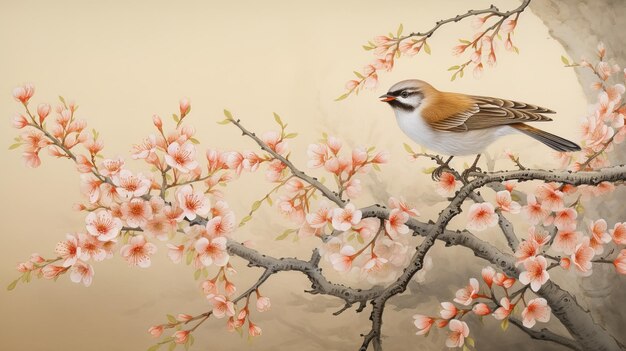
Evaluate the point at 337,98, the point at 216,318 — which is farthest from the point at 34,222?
the point at 337,98

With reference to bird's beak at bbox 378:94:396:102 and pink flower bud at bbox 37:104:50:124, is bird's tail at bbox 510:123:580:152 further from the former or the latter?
pink flower bud at bbox 37:104:50:124

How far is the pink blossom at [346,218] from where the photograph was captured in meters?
1.40

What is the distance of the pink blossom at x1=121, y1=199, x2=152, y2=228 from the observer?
1.36 metres

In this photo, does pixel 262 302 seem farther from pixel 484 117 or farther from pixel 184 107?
pixel 484 117

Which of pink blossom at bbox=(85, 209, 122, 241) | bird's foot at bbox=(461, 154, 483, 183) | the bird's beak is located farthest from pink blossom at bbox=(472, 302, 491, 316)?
pink blossom at bbox=(85, 209, 122, 241)

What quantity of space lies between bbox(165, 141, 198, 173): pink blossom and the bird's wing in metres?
0.63

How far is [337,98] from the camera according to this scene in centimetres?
150

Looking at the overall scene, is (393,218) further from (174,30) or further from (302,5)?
(174,30)

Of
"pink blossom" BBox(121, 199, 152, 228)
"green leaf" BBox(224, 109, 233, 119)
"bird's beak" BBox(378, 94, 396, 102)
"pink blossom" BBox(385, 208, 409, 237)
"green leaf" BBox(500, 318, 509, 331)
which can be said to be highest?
"bird's beak" BBox(378, 94, 396, 102)

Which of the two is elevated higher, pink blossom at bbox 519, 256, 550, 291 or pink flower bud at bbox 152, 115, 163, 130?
pink flower bud at bbox 152, 115, 163, 130

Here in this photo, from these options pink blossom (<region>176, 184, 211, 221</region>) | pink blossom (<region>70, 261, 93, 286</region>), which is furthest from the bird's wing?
pink blossom (<region>70, 261, 93, 286</region>)

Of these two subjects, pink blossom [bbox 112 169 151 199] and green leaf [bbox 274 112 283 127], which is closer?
pink blossom [bbox 112 169 151 199]

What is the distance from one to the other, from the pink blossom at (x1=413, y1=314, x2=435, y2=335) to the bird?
0.38 metres

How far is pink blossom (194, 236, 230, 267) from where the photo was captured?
140cm
